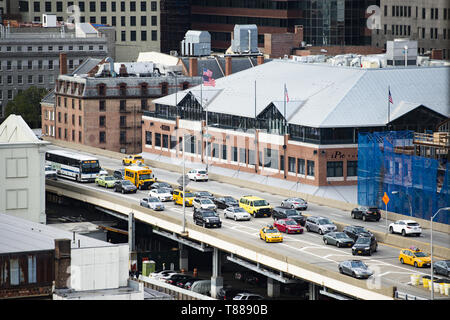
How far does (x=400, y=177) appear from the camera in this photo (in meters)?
103

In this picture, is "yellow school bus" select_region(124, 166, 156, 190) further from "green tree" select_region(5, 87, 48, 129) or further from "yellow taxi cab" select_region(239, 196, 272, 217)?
"green tree" select_region(5, 87, 48, 129)

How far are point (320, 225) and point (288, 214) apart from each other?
16.5 ft

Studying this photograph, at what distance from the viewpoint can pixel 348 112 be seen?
116875mm

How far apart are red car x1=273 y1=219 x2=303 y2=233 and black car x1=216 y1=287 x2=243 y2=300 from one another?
5.78 metres

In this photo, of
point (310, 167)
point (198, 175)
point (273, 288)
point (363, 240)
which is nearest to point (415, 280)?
point (363, 240)

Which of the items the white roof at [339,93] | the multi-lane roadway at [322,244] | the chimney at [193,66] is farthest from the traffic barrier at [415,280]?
the chimney at [193,66]

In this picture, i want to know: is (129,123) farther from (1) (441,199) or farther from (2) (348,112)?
(1) (441,199)

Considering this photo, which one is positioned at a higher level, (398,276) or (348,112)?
(348,112)

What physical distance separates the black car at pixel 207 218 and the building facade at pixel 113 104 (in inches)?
2607

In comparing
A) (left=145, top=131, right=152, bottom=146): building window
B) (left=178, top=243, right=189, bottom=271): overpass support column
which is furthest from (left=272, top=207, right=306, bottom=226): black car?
(left=145, top=131, right=152, bottom=146): building window

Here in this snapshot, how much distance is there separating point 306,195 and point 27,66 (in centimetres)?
10206

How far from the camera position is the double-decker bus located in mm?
117625

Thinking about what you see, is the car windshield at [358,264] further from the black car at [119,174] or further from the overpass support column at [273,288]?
the black car at [119,174]

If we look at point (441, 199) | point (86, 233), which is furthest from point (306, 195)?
point (86, 233)
